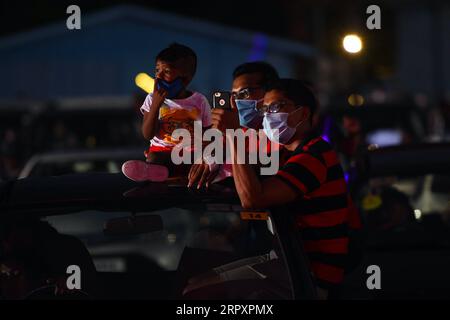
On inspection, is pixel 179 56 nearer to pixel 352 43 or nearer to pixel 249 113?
pixel 249 113

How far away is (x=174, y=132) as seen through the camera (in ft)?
15.5

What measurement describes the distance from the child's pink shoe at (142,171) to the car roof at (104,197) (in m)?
0.04

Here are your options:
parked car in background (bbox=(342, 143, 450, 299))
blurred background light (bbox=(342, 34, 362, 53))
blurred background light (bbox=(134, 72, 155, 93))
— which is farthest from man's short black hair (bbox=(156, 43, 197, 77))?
parked car in background (bbox=(342, 143, 450, 299))

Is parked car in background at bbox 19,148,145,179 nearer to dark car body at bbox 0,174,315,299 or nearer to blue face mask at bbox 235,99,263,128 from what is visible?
dark car body at bbox 0,174,315,299

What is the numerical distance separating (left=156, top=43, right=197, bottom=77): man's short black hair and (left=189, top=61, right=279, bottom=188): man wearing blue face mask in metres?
0.23

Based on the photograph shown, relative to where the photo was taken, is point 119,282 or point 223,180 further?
point 119,282

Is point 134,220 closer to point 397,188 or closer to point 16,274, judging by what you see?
point 16,274

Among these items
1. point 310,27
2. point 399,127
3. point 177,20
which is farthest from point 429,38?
point 399,127

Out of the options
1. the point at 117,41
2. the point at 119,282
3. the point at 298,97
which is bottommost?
the point at 119,282

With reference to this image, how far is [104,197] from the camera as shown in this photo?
175 inches

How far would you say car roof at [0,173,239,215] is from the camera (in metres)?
4.41

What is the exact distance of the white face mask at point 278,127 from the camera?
4430 mm

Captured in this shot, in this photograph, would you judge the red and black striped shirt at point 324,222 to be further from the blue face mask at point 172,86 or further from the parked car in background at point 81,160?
the parked car in background at point 81,160

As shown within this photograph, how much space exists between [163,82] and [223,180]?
484 mm
